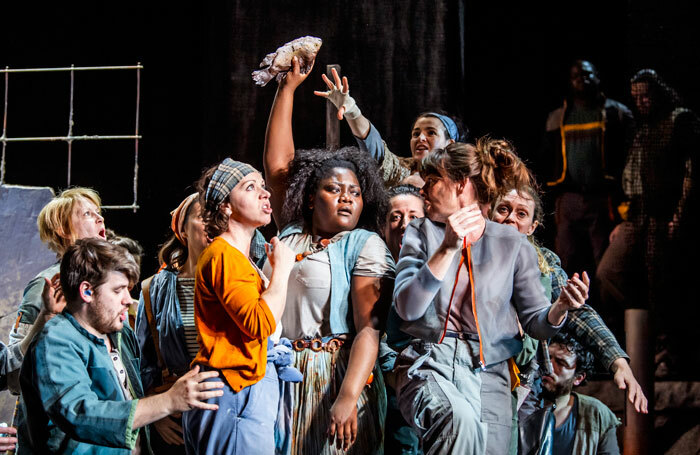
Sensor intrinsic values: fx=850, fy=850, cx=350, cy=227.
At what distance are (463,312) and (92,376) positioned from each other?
3.95 ft

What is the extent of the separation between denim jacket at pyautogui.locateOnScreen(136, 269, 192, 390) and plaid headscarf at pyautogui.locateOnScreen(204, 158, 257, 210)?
68cm

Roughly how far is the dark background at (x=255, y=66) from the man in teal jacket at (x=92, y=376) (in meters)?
1.95

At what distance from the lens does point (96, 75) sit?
15.9 ft

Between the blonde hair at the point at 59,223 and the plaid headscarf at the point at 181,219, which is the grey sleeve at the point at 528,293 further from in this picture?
the blonde hair at the point at 59,223

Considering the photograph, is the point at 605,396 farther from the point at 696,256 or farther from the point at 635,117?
the point at 635,117

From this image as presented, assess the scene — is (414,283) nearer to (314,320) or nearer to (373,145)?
(314,320)

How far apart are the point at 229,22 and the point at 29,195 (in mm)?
1505

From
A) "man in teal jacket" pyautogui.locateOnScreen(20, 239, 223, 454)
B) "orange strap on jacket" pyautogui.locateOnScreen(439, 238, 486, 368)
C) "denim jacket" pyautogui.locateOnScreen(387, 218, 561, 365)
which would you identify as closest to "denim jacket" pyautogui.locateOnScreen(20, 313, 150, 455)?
"man in teal jacket" pyautogui.locateOnScreen(20, 239, 223, 454)

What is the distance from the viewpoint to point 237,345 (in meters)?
2.70

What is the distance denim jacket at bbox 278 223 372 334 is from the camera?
3.11m

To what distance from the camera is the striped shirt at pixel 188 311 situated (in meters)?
3.35

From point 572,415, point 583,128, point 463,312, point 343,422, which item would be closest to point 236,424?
point 343,422

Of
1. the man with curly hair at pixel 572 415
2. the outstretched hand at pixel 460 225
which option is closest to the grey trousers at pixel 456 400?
the outstretched hand at pixel 460 225

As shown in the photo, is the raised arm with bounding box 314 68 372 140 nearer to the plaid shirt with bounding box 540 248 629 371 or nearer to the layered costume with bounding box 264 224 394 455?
the layered costume with bounding box 264 224 394 455
